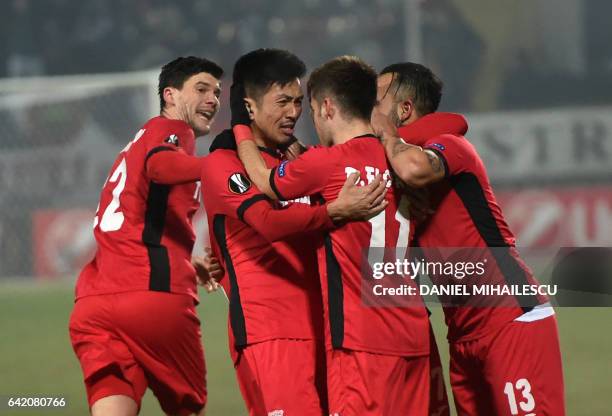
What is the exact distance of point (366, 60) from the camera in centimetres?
2105

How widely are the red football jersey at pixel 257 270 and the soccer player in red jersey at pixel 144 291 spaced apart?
0.76 metres

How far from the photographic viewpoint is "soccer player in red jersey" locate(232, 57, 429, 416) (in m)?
4.04

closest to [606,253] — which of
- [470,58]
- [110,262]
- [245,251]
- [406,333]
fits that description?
[406,333]

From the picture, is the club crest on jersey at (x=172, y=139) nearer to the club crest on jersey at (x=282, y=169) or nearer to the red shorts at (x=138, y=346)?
the red shorts at (x=138, y=346)

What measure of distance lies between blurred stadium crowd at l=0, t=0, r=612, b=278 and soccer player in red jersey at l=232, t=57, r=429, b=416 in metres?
11.4

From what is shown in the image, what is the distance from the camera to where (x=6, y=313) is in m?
14.3

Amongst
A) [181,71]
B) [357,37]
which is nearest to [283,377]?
[181,71]

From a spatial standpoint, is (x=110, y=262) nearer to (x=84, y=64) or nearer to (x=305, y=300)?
(x=305, y=300)

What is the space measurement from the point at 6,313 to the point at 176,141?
9.75m

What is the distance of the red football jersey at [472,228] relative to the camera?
452 cm

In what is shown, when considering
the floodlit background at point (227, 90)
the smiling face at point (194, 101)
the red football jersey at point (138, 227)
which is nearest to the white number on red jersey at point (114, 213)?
the red football jersey at point (138, 227)

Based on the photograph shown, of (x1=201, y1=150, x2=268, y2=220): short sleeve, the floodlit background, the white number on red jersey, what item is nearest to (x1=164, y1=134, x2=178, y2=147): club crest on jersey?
the white number on red jersey

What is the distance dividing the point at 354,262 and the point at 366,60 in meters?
17.3

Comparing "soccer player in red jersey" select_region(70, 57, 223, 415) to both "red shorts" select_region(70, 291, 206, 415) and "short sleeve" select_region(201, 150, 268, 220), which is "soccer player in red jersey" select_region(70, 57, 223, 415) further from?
"short sleeve" select_region(201, 150, 268, 220)
